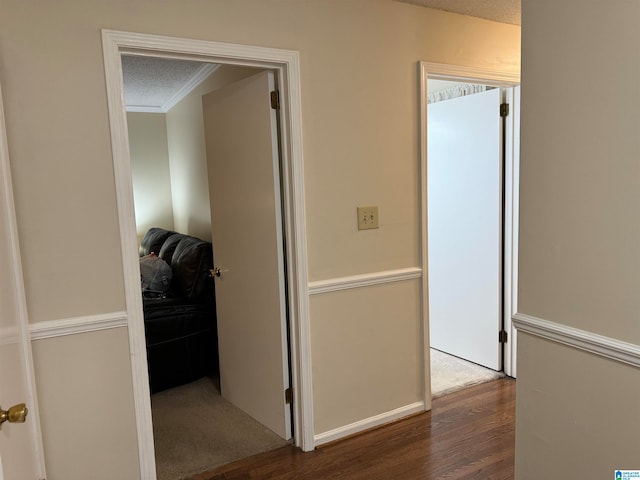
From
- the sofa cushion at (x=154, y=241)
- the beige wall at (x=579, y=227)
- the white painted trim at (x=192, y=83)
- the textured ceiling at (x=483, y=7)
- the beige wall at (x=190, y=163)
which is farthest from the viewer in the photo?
the sofa cushion at (x=154, y=241)

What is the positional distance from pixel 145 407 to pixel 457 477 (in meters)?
1.43

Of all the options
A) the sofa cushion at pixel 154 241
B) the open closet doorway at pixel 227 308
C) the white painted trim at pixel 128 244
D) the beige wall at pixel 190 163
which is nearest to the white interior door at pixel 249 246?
the open closet doorway at pixel 227 308

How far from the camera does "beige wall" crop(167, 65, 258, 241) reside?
4.57 m

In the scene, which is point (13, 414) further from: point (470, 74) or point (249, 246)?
point (470, 74)

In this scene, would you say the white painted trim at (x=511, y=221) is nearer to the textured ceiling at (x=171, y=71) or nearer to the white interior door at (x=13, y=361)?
the textured ceiling at (x=171, y=71)

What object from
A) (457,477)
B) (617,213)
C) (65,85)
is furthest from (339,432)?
(65,85)

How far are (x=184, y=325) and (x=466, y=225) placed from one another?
2056 millimetres

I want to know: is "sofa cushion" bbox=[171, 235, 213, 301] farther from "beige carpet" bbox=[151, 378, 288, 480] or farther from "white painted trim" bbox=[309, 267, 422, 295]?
"white painted trim" bbox=[309, 267, 422, 295]

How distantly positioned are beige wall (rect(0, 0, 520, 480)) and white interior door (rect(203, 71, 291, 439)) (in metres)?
0.18

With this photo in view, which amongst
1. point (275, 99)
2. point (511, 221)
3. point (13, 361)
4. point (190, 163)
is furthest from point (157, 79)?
point (13, 361)

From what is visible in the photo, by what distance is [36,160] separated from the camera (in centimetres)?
184

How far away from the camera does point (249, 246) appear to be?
2.67 meters

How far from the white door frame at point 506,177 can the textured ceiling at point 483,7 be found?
0.29 m

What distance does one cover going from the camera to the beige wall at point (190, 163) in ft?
15.0
